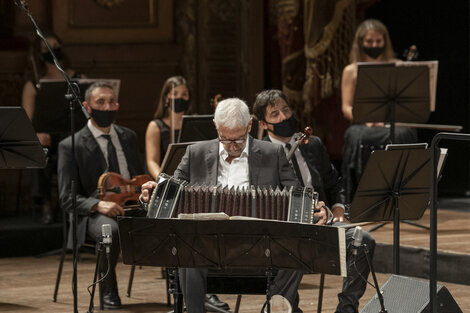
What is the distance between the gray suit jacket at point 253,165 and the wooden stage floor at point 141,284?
1228 millimetres

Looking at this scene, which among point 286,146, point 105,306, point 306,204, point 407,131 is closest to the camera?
point 306,204

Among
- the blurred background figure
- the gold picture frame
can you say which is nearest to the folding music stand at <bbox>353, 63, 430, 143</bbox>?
the blurred background figure

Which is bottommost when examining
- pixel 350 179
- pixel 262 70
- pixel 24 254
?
pixel 24 254

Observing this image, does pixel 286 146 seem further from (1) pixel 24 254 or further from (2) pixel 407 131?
(1) pixel 24 254

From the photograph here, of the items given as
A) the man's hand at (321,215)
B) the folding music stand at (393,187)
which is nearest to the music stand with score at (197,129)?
the folding music stand at (393,187)

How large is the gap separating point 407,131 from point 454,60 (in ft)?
5.54

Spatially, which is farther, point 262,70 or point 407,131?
point 262,70

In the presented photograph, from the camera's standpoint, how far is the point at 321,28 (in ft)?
29.9

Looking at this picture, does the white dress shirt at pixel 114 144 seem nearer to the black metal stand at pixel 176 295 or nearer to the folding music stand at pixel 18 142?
the folding music stand at pixel 18 142

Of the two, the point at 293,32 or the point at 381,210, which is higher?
the point at 293,32

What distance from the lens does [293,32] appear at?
368 inches

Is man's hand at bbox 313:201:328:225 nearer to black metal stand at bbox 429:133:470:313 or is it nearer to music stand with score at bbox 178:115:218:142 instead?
black metal stand at bbox 429:133:470:313

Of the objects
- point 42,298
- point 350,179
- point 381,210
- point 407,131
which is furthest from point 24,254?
point 381,210

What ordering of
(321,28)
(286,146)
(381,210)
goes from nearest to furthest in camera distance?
(381,210) < (286,146) < (321,28)
